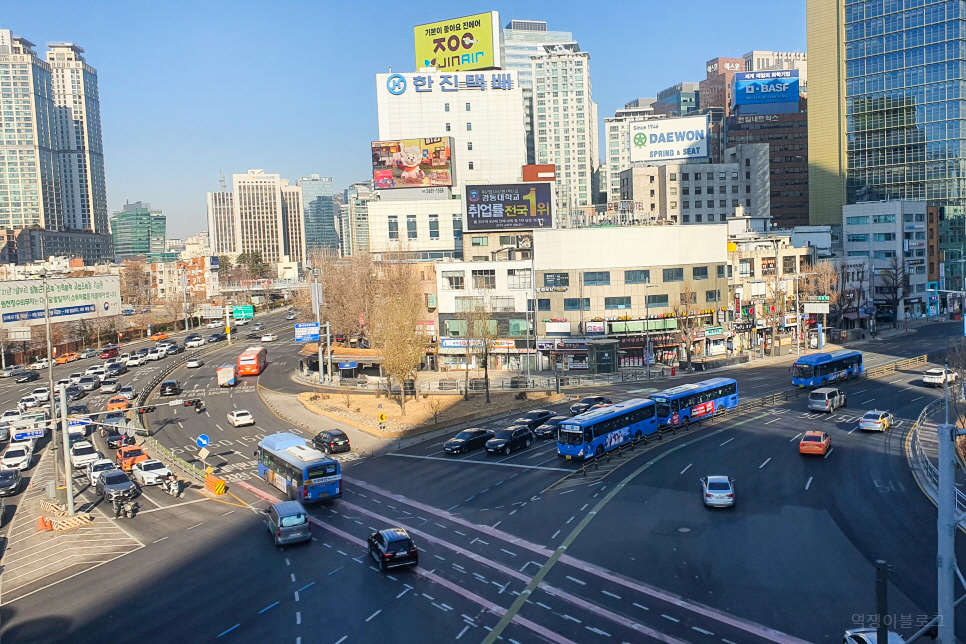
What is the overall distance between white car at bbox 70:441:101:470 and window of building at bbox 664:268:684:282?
59259 mm

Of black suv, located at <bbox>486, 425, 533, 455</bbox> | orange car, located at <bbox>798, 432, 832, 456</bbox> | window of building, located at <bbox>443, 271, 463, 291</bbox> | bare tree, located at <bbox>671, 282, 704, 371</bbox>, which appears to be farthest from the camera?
window of building, located at <bbox>443, 271, 463, 291</bbox>

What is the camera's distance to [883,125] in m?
142

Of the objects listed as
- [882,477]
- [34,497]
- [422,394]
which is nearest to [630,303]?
[422,394]

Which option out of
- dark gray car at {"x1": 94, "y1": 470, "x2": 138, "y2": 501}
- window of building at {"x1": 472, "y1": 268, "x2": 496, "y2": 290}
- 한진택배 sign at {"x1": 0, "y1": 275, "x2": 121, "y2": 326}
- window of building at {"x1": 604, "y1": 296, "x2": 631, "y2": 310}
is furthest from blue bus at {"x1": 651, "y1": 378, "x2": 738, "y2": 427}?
window of building at {"x1": 472, "y1": 268, "x2": 496, "y2": 290}

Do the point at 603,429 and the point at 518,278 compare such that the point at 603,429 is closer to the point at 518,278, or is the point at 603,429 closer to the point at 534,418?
the point at 534,418

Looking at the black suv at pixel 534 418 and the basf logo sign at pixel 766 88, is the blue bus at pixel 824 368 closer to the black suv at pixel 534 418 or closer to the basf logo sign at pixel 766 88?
the black suv at pixel 534 418

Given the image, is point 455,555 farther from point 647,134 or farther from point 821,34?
point 821,34

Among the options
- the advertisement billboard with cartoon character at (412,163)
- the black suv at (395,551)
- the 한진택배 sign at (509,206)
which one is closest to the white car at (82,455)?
the black suv at (395,551)

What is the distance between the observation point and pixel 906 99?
139375mm

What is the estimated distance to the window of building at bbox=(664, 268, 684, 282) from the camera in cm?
8488

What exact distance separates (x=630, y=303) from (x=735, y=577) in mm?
57804

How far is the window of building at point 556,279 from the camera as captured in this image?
3327 inches

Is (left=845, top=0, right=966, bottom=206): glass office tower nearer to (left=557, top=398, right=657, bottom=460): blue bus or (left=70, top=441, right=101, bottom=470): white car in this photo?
(left=557, top=398, right=657, bottom=460): blue bus

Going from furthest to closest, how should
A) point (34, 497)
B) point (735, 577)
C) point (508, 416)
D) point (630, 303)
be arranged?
point (630, 303), point (508, 416), point (34, 497), point (735, 577)
